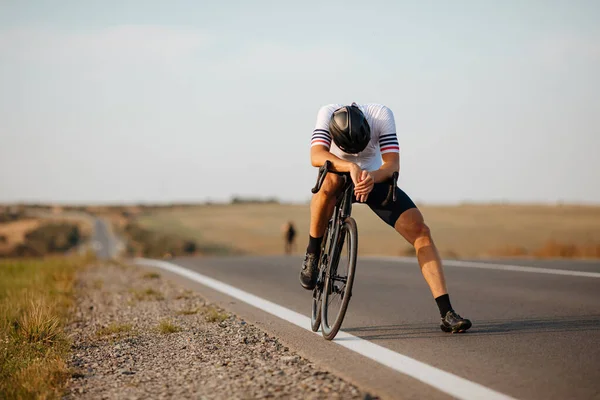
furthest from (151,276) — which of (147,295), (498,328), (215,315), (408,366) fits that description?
(408,366)

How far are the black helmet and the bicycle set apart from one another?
0.71 feet

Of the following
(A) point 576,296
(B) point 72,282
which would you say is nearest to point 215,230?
(B) point 72,282

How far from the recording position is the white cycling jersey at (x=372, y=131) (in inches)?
237

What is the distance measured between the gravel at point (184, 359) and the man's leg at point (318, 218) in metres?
0.61

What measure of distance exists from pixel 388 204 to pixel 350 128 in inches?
27.7

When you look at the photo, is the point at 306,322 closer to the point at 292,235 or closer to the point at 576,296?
the point at 576,296

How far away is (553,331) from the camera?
6.35 metres

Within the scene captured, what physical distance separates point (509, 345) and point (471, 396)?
1.61 meters

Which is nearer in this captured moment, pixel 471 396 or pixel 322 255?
pixel 471 396

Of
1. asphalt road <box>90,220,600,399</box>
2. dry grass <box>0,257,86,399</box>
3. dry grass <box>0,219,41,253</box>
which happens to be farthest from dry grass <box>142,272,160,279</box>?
dry grass <box>0,219,41,253</box>

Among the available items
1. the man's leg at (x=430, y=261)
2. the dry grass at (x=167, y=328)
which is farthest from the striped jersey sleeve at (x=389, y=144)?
the dry grass at (x=167, y=328)

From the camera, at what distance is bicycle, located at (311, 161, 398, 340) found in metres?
5.89

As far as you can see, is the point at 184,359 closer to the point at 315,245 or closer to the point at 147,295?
the point at 315,245

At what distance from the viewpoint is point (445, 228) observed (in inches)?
2655
